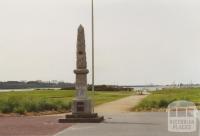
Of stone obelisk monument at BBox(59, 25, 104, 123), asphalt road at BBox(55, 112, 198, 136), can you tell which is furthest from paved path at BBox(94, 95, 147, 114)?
asphalt road at BBox(55, 112, 198, 136)

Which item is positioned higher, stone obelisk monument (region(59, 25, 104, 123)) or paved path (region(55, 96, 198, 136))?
stone obelisk monument (region(59, 25, 104, 123))

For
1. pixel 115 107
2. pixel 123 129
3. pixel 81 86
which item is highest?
pixel 81 86

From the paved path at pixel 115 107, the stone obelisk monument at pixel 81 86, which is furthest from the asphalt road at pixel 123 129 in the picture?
the paved path at pixel 115 107

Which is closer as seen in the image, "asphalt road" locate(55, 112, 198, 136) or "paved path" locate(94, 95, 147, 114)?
"asphalt road" locate(55, 112, 198, 136)

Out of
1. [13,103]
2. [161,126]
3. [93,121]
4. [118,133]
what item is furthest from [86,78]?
[13,103]

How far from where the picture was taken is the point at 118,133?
23.1 m

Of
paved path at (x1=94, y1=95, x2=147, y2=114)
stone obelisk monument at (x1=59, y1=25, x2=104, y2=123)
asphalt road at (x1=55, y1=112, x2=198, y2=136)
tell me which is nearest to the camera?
asphalt road at (x1=55, y1=112, x2=198, y2=136)

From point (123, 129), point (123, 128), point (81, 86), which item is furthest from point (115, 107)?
point (123, 129)

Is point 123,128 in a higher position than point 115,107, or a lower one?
lower

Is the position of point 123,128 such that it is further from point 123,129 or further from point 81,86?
point 81,86

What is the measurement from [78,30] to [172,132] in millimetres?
10014

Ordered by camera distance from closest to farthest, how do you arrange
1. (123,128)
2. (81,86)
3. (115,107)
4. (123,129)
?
1. (123,129)
2. (123,128)
3. (81,86)
4. (115,107)

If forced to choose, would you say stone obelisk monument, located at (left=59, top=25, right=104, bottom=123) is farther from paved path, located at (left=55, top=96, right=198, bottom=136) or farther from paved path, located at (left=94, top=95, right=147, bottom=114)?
paved path, located at (left=94, top=95, right=147, bottom=114)

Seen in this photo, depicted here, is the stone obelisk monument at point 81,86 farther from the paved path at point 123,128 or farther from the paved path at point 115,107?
the paved path at point 115,107
